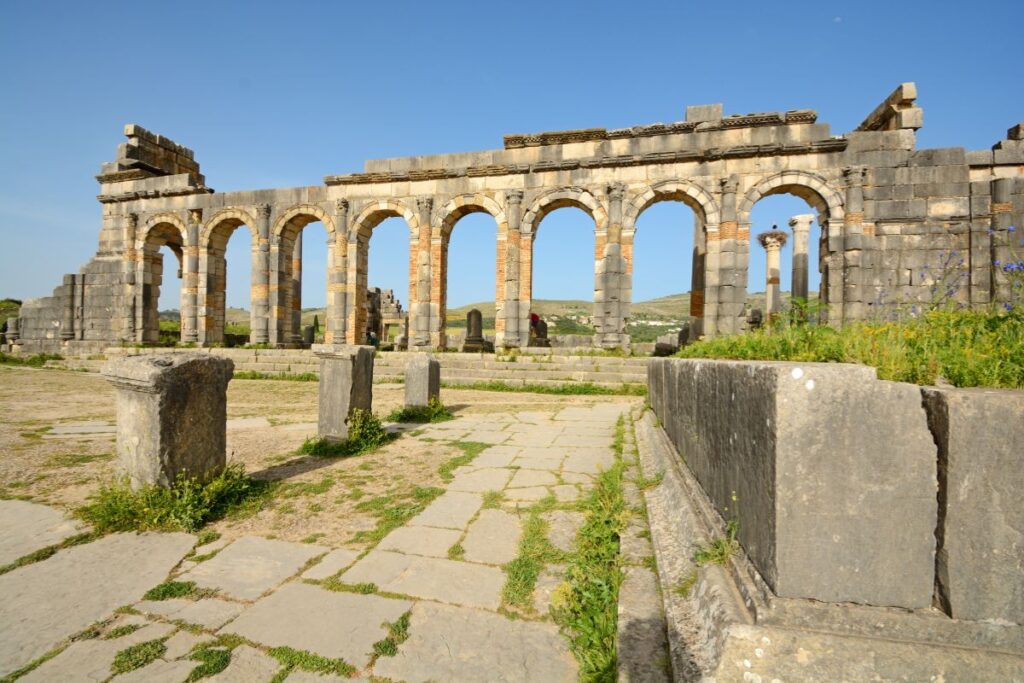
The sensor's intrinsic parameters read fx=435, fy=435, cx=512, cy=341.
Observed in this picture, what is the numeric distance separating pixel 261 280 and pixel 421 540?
51.2ft

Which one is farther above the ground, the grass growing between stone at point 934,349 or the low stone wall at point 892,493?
the grass growing between stone at point 934,349

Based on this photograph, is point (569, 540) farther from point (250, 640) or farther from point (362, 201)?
point (362, 201)

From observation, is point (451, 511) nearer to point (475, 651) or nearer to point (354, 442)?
point (475, 651)

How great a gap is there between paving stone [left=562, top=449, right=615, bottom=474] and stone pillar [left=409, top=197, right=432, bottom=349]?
10.0 metres

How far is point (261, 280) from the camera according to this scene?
50.6 ft

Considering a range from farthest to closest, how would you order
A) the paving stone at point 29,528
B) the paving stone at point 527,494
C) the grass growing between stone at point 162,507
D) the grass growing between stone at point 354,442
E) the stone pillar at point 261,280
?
1. the stone pillar at point 261,280
2. the grass growing between stone at point 354,442
3. the paving stone at point 527,494
4. the grass growing between stone at point 162,507
5. the paving stone at point 29,528

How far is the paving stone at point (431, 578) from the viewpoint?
2.11 m

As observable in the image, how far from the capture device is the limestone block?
1.18 meters

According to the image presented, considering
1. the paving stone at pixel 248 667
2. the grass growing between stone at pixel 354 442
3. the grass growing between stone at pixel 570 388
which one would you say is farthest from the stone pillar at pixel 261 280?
the paving stone at pixel 248 667

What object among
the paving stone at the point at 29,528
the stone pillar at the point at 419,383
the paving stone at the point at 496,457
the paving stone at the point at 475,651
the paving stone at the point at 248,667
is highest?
Answer: the stone pillar at the point at 419,383

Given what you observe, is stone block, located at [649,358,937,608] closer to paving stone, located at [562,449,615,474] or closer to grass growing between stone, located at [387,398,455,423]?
paving stone, located at [562,449,615,474]

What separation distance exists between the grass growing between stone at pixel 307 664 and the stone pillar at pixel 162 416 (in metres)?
1.91

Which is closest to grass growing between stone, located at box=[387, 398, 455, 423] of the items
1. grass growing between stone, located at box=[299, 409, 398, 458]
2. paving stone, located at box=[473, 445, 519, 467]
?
grass growing between stone, located at box=[299, 409, 398, 458]

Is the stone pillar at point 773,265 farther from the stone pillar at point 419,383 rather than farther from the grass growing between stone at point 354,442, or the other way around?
the grass growing between stone at point 354,442
